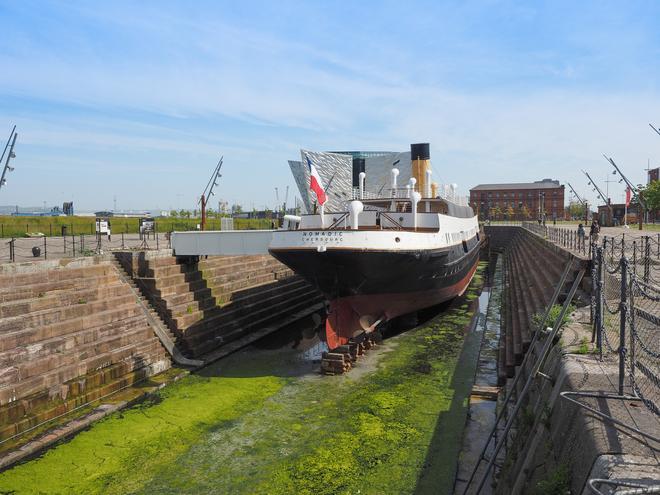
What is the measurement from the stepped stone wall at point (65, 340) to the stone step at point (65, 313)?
0.9 inches

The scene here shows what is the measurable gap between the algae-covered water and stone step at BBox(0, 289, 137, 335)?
13.1 feet

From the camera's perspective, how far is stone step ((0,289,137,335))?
45.6ft

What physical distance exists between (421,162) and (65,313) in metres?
23.2

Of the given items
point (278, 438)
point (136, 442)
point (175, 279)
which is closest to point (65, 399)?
point (136, 442)

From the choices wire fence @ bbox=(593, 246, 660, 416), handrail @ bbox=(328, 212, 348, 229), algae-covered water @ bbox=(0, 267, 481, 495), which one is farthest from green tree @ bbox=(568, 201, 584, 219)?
wire fence @ bbox=(593, 246, 660, 416)

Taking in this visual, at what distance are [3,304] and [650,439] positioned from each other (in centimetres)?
1593

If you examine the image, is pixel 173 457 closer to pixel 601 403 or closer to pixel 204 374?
pixel 204 374

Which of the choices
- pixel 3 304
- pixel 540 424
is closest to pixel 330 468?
pixel 540 424

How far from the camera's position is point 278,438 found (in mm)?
11828

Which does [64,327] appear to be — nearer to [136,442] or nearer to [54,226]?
[136,442]

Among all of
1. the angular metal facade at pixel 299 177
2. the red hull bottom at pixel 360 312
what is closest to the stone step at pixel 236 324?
the red hull bottom at pixel 360 312

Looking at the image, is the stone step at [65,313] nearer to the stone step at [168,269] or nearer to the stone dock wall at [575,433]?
the stone step at [168,269]

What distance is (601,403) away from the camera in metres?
6.36

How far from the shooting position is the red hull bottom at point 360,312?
57.5 ft
